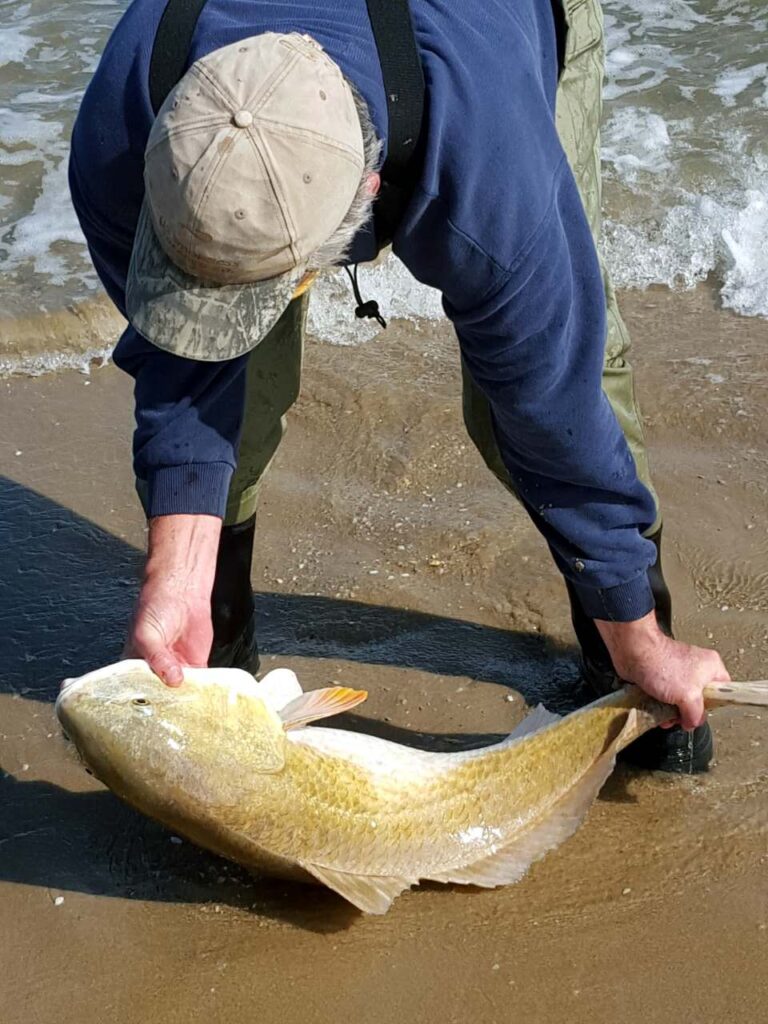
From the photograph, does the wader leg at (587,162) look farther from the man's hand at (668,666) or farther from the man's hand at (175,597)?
the man's hand at (175,597)

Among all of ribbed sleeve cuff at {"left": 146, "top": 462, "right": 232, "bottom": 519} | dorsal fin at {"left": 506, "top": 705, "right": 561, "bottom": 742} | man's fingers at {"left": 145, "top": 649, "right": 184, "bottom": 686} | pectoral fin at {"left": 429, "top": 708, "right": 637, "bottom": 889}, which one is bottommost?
pectoral fin at {"left": 429, "top": 708, "right": 637, "bottom": 889}

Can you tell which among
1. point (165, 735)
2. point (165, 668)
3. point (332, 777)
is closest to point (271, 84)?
point (165, 668)

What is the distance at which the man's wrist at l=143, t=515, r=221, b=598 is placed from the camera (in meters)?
2.97

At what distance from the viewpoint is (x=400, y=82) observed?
2.34 m

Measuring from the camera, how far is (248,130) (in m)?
2.19

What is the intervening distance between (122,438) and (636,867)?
2695 millimetres

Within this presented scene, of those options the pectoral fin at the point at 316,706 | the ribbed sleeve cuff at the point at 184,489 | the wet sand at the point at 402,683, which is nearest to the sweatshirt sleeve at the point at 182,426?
the ribbed sleeve cuff at the point at 184,489

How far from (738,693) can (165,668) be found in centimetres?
138

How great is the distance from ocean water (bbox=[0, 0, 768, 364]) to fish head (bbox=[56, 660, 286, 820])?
10.00 feet

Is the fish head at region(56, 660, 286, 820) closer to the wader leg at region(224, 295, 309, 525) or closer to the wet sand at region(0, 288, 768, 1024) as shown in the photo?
the wet sand at region(0, 288, 768, 1024)

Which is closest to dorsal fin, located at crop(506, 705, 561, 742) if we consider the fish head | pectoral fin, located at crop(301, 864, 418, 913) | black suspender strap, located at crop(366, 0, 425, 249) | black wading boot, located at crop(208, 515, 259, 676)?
pectoral fin, located at crop(301, 864, 418, 913)

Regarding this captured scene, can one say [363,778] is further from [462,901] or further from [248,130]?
[248,130]

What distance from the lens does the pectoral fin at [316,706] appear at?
3.10m

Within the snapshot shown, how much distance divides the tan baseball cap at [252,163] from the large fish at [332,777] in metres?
1.02
